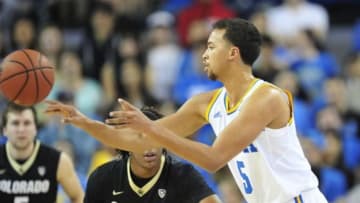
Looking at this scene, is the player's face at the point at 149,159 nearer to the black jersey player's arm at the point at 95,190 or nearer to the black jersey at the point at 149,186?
Result: the black jersey at the point at 149,186

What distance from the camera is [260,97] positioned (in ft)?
18.8

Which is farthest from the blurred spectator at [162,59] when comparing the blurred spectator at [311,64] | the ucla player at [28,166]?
the ucla player at [28,166]

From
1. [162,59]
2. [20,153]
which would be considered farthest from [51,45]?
[20,153]

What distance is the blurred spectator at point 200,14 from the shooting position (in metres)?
12.3

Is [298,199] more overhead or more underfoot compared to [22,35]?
more underfoot

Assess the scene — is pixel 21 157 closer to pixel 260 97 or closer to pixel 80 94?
pixel 260 97

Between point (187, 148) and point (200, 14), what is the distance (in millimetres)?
7365

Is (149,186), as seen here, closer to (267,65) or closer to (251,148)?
(251,148)

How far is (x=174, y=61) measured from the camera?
12055mm

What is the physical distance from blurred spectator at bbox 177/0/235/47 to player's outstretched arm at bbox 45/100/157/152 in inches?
240

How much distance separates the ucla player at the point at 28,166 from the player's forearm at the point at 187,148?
2211mm

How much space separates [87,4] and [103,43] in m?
0.94

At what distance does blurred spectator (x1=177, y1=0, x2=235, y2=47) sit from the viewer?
40.5 ft

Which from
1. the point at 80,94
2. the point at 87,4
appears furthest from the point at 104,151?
the point at 87,4
